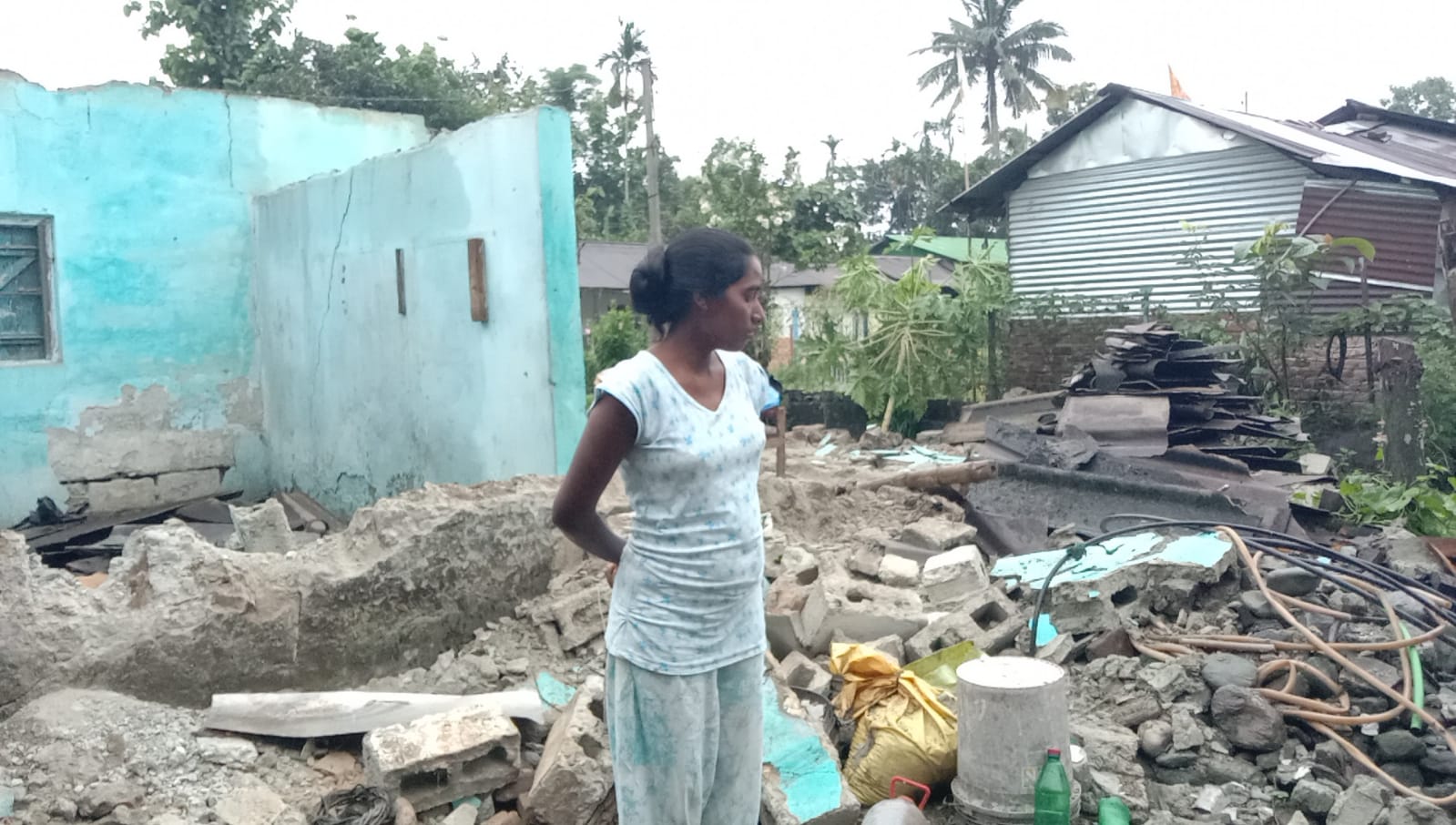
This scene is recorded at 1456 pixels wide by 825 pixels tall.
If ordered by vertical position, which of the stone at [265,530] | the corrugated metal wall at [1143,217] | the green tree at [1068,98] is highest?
the green tree at [1068,98]

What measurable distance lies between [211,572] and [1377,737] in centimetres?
431

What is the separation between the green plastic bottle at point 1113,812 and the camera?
359 centimetres

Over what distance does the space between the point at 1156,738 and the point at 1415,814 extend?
32.6 inches

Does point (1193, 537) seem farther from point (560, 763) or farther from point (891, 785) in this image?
point (560, 763)

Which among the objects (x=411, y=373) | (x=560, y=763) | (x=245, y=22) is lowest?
(x=560, y=763)

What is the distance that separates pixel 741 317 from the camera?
8.42ft

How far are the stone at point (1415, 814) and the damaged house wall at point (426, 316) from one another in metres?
4.14

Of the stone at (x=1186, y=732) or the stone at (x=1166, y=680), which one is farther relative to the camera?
the stone at (x=1166, y=680)

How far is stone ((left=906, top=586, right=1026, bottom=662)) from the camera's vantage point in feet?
16.0

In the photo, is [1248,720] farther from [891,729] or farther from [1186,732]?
[891,729]

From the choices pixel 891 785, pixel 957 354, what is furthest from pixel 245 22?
pixel 891 785

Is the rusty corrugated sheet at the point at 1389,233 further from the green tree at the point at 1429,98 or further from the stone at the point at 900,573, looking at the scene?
the green tree at the point at 1429,98

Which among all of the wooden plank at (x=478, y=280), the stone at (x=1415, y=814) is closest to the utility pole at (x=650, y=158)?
the wooden plank at (x=478, y=280)

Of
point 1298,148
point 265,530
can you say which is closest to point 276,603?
point 265,530
